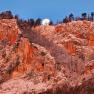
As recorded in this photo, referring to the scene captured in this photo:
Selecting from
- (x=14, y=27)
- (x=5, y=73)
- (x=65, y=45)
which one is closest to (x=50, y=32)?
(x=65, y=45)

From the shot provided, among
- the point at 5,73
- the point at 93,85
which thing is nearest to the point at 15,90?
the point at 5,73

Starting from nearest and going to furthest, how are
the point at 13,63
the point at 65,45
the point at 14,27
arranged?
1. the point at 13,63
2. the point at 14,27
3. the point at 65,45

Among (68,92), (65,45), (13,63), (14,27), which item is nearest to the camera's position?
(68,92)

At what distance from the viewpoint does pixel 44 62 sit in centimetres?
10225

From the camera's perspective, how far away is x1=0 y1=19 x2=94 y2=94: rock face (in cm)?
9588

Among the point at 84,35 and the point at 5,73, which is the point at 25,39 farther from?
the point at 84,35

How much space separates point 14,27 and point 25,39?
3684mm

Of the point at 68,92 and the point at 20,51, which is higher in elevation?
the point at 20,51

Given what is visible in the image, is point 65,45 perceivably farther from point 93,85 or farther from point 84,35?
point 93,85

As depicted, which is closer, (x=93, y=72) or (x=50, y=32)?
(x=93, y=72)

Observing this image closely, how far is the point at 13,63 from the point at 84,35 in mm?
23770

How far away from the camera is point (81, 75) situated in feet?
334

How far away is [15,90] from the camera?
95.1 meters

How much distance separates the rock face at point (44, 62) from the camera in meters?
95.9
